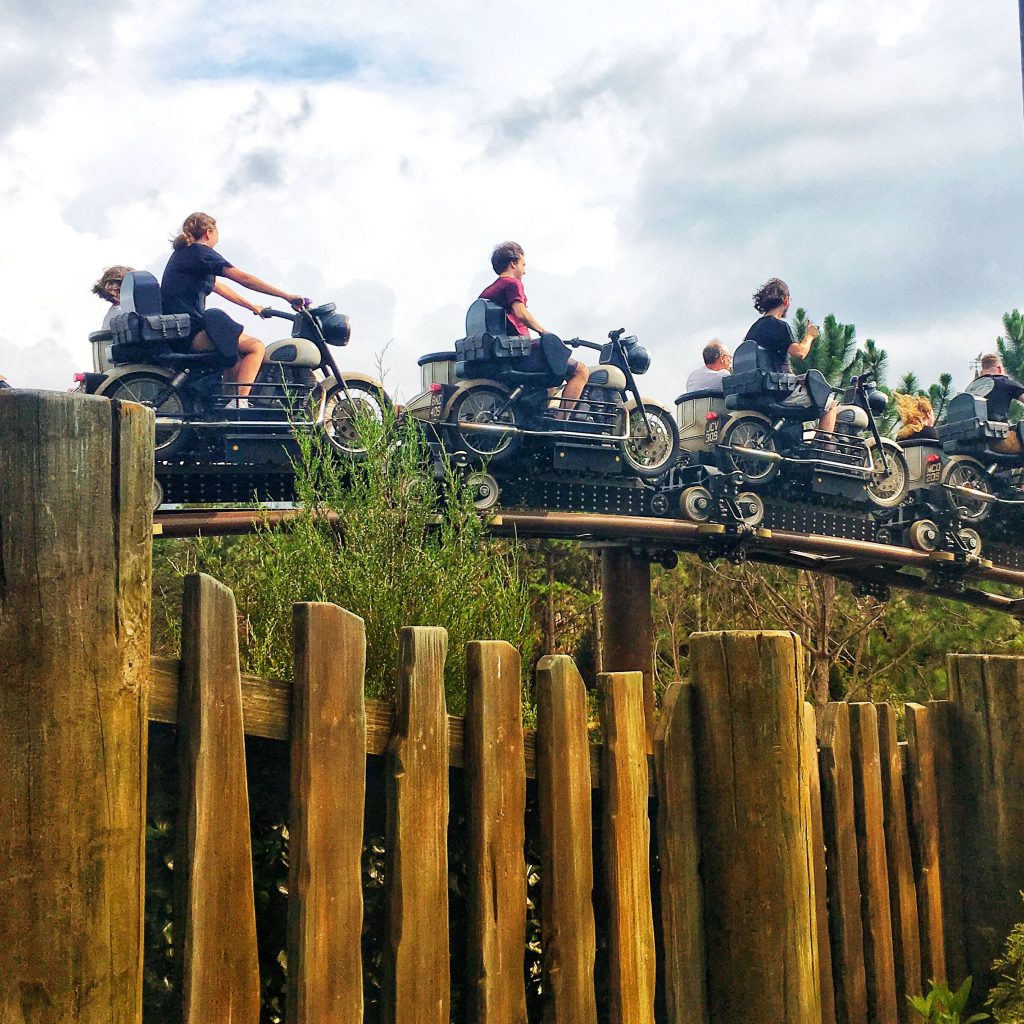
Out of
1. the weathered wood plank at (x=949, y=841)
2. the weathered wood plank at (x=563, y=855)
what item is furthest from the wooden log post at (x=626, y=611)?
the weathered wood plank at (x=563, y=855)

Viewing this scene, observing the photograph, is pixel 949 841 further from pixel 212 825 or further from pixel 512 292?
pixel 512 292

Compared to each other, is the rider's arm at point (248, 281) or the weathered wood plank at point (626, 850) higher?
the rider's arm at point (248, 281)

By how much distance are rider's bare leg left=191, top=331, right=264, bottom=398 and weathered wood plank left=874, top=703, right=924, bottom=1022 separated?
753 cm

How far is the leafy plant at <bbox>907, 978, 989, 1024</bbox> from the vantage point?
3.06 m

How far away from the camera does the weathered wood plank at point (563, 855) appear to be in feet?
7.57

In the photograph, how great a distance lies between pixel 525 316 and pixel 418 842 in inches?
361

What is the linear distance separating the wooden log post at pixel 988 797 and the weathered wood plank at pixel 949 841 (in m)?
0.01

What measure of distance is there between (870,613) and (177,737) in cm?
1684

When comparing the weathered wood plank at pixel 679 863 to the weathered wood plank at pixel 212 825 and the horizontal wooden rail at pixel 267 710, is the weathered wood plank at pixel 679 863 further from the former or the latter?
the weathered wood plank at pixel 212 825

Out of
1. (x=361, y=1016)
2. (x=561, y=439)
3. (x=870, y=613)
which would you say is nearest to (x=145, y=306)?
(x=561, y=439)

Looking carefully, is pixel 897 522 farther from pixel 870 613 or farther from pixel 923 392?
pixel 923 392

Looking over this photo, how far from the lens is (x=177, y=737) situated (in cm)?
185

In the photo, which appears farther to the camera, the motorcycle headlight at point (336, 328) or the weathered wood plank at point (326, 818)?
the motorcycle headlight at point (336, 328)

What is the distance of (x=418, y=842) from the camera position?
205 centimetres
